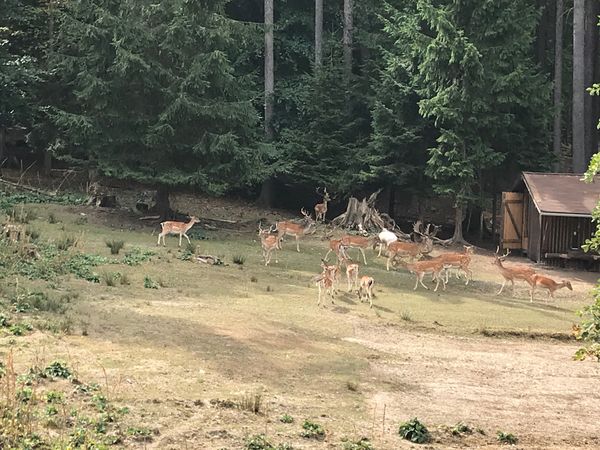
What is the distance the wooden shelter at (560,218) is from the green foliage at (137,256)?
1132 centimetres

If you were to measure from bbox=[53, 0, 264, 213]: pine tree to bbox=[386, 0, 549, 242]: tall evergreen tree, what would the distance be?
21.3 feet

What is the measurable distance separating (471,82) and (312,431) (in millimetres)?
19951

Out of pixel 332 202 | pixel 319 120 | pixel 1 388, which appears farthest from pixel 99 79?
pixel 1 388

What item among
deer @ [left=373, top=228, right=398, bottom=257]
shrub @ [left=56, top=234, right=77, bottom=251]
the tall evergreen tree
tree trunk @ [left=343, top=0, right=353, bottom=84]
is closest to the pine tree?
deer @ [left=373, top=228, right=398, bottom=257]

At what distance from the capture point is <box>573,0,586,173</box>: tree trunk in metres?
26.0

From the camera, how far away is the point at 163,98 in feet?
73.0

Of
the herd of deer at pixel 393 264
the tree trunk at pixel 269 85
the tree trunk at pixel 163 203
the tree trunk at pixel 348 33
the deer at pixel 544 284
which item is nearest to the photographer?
the herd of deer at pixel 393 264

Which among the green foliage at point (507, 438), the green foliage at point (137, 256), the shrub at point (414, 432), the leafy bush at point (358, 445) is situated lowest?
the green foliage at point (507, 438)

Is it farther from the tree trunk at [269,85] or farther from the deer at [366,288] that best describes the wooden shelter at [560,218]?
the tree trunk at [269,85]

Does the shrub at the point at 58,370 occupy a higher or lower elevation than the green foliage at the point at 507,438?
higher

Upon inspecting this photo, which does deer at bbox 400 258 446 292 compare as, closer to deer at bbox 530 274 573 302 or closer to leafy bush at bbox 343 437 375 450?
deer at bbox 530 274 573 302

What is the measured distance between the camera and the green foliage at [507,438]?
23.9 ft

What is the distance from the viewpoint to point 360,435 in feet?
23.1

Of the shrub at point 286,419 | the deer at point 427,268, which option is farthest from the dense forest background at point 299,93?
the shrub at point 286,419
